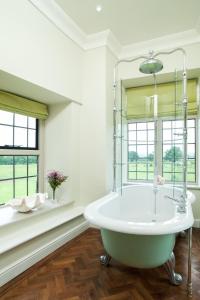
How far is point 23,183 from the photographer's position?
2740 millimetres

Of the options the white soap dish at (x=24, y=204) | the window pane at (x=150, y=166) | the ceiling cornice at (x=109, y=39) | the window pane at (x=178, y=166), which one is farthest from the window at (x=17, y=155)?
the window pane at (x=178, y=166)

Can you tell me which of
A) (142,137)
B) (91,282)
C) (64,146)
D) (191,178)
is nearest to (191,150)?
(191,178)

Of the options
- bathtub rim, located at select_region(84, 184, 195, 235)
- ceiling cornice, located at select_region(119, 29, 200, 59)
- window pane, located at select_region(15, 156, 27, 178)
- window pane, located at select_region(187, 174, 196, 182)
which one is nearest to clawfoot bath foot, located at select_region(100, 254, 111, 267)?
bathtub rim, located at select_region(84, 184, 195, 235)

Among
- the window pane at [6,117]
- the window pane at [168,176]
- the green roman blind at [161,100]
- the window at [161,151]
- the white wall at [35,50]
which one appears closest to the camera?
the white wall at [35,50]

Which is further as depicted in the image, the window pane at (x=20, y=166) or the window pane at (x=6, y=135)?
the window pane at (x=20, y=166)

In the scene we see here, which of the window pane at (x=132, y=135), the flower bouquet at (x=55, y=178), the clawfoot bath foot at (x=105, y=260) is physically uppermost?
the window pane at (x=132, y=135)

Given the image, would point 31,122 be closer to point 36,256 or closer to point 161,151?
point 36,256

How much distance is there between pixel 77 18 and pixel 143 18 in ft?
2.88

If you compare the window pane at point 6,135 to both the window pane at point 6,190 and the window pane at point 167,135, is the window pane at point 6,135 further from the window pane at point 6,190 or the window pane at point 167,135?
the window pane at point 167,135

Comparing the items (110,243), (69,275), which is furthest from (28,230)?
(110,243)

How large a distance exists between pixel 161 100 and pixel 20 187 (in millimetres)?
2668

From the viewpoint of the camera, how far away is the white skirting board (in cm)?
178

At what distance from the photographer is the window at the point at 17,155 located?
247cm

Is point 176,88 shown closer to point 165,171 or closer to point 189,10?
Result: point 189,10
